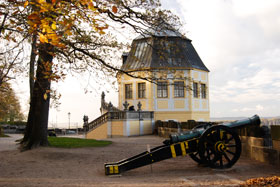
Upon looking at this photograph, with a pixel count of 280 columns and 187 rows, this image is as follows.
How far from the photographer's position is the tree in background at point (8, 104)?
24.0 metres

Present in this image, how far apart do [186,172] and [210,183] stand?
148cm

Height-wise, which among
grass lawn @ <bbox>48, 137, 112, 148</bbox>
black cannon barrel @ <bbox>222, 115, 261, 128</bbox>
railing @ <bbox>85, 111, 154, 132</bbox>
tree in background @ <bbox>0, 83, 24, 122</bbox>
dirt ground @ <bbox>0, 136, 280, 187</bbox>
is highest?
tree in background @ <bbox>0, 83, 24, 122</bbox>

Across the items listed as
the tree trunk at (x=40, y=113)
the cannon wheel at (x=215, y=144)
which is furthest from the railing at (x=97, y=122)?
the cannon wheel at (x=215, y=144)

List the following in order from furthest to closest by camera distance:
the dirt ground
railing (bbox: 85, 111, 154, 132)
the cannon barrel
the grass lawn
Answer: railing (bbox: 85, 111, 154, 132), the grass lawn, the cannon barrel, the dirt ground

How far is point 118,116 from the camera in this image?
2625cm

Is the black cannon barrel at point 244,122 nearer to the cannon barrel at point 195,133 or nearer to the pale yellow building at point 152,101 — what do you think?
the cannon barrel at point 195,133

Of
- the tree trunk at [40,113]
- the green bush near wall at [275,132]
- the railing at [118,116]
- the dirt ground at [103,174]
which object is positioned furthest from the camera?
the railing at [118,116]

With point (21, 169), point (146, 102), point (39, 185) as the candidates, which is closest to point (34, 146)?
point (21, 169)

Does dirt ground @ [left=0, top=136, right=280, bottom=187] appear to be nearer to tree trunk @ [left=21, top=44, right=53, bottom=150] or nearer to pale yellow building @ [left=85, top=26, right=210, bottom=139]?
tree trunk @ [left=21, top=44, right=53, bottom=150]

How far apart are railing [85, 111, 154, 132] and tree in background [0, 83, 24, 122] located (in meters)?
A: 7.77

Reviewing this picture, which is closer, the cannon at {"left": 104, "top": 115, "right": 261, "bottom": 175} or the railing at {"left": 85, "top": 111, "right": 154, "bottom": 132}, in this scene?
the cannon at {"left": 104, "top": 115, "right": 261, "bottom": 175}

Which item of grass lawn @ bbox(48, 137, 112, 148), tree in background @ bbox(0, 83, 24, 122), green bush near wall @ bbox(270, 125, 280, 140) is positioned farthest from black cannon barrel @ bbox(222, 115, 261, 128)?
tree in background @ bbox(0, 83, 24, 122)

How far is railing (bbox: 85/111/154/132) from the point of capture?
25.8m

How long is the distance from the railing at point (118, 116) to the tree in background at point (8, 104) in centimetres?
777
